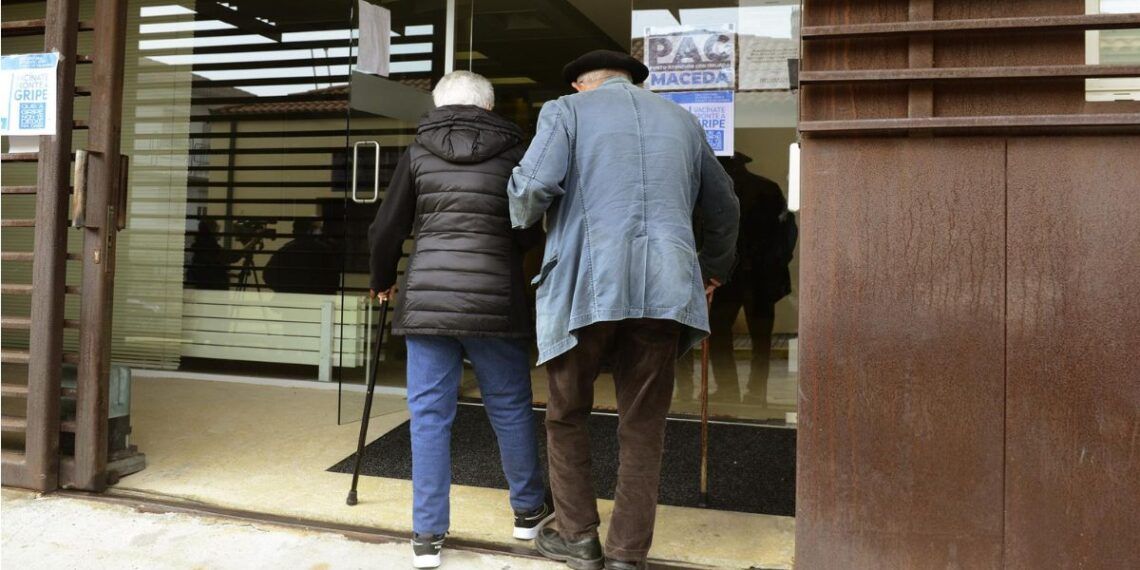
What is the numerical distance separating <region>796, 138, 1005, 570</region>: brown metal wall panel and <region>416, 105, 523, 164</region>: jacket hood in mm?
1006

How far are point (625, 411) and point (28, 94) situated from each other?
270 centimetres

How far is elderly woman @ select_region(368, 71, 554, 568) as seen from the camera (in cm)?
271

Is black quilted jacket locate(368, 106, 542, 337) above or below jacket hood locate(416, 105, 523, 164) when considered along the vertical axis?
below

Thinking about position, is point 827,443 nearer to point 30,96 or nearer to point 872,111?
point 872,111

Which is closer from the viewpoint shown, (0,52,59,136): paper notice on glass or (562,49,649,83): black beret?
(562,49,649,83): black beret

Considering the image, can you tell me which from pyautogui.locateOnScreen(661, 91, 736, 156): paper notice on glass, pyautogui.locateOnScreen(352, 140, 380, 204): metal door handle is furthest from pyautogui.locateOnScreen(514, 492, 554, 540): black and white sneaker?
pyautogui.locateOnScreen(352, 140, 380, 204): metal door handle

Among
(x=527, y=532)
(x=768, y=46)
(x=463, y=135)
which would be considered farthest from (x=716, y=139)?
(x=527, y=532)

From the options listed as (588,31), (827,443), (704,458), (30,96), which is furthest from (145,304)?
(827,443)

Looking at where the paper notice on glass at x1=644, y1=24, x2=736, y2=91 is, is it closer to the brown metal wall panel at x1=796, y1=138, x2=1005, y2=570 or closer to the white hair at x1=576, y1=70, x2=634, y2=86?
the white hair at x1=576, y1=70, x2=634, y2=86

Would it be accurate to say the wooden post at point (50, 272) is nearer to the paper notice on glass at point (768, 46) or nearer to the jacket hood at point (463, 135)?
the jacket hood at point (463, 135)

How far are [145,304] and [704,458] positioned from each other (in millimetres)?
4783

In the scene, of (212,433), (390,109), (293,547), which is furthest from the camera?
(390,109)

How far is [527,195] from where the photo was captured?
248 centimetres

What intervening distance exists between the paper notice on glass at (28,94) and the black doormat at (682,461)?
1.87 meters
